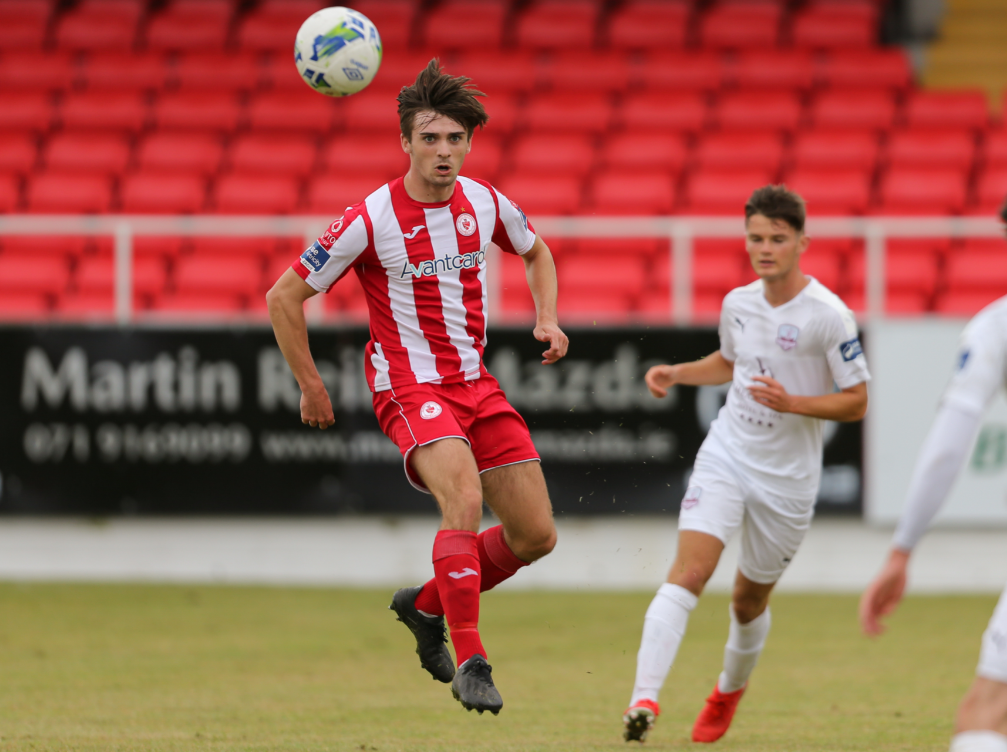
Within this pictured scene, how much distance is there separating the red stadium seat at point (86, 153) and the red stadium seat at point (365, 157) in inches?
81.9

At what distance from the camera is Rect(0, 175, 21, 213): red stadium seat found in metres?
13.1

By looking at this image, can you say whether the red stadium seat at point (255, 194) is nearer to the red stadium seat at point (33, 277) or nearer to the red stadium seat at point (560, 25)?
the red stadium seat at point (33, 277)

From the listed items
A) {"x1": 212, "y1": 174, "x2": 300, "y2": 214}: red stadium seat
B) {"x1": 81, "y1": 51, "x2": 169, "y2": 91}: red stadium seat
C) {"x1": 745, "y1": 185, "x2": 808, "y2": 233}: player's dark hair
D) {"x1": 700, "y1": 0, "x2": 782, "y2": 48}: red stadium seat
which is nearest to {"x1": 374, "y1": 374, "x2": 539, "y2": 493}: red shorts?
{"x1": 745, "y1": 185, "x2": 808, "y2": 233}: player's dark hair

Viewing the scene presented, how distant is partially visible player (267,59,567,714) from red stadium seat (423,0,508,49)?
1086 cm

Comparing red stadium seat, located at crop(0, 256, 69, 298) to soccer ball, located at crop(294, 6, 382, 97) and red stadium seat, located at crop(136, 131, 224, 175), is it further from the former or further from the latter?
soccer ball, located at crop(294, 6, 382, 97)

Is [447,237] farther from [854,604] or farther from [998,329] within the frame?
[854,604]

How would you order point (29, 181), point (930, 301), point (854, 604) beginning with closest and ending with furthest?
point (854, 604) → point (930, 301) → point (29, 181)

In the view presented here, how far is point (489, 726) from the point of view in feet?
18.8

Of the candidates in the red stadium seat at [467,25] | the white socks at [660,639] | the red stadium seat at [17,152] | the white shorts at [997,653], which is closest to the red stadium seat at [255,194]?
the red stadium seat at [17,152]

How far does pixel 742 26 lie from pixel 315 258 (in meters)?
11.8

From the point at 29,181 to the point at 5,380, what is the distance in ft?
12.9

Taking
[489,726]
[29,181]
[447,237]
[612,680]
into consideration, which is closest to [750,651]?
[489,726]

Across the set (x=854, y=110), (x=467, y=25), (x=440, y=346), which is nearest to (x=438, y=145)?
(x=440, y=346)

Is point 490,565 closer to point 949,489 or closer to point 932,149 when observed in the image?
point 949,489
